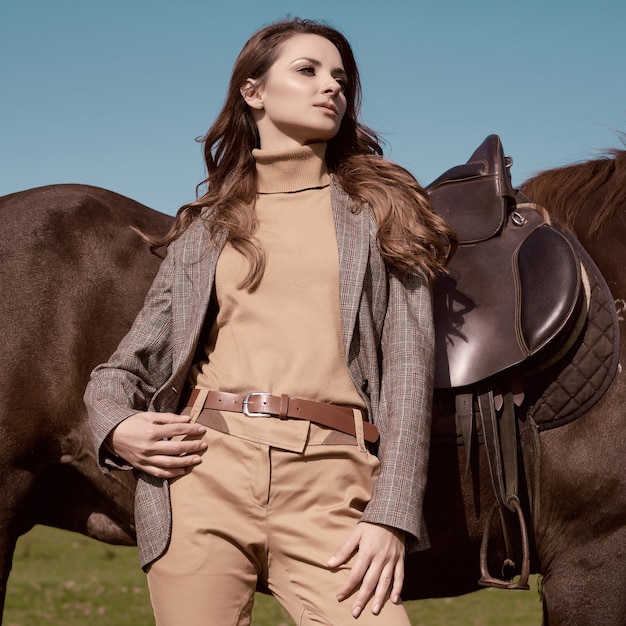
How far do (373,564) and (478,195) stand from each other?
4.32 feet

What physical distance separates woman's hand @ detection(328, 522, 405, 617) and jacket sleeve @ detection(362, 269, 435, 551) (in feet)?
0.11

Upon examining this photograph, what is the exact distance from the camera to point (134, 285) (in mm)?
2693

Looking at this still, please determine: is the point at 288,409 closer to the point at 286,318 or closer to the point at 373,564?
the point at 286,318

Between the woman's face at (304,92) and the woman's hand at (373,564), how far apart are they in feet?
3.16

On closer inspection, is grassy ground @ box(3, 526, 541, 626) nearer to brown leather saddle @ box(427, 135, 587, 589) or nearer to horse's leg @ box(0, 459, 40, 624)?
horse's leg @ box(0, 459, 40, 624)

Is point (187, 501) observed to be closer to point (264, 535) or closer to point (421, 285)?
point (264, 535)

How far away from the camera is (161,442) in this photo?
185 centimetres

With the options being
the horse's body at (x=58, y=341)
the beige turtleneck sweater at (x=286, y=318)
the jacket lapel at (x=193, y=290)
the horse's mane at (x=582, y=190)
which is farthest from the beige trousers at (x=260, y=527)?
the horse's mane at (x=582, y=190)

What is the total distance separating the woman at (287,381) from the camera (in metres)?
1.77

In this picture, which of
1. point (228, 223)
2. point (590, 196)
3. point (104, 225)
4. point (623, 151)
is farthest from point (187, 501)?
point (623, 151)

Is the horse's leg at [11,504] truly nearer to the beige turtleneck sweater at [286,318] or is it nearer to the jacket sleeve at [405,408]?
the beige turtleneck sweater at [286,318]

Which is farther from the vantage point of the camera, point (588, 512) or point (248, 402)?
point (588, 512)

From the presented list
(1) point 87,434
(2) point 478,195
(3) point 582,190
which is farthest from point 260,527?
(3) point 582,190

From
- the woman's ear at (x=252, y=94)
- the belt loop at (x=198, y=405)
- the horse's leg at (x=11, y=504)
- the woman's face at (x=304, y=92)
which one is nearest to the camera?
the belt loop at (x=198, y=405)
